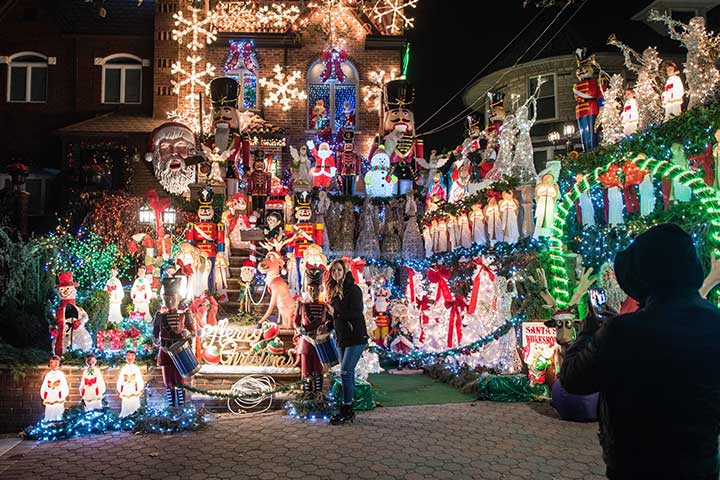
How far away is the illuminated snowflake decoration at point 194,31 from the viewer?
18750mm

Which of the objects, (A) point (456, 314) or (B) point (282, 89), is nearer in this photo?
(A) point (456, 314)

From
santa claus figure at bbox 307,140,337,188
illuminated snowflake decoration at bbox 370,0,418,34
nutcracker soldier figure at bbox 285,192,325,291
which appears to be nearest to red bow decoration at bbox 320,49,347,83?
illuminated snowflake decoration at bbox 370,0,418,34

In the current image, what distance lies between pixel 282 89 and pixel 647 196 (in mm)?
14494

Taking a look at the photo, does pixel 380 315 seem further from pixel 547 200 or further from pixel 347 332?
pixel 347 332

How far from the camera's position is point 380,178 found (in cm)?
1695

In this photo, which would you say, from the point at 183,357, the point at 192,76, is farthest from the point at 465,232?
the point at 192,76

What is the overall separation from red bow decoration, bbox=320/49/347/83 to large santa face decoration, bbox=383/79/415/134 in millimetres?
2788

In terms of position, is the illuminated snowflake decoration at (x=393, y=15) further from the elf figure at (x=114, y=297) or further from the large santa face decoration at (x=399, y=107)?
the elf figure at (x=114, y=297)

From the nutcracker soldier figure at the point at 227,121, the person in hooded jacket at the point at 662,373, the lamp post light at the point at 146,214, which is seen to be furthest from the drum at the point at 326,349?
the lamp post light at the point at 146,214

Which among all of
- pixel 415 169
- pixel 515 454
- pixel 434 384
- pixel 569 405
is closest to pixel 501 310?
pixel 434 384

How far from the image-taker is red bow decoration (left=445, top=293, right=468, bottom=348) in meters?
10.9

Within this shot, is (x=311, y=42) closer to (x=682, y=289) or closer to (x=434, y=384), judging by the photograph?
(x=434, y=384)

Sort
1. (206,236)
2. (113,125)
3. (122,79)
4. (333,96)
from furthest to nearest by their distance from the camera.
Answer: (122,79)
(333,96)
(113,125)
(206,236)

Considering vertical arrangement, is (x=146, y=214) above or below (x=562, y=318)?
above
